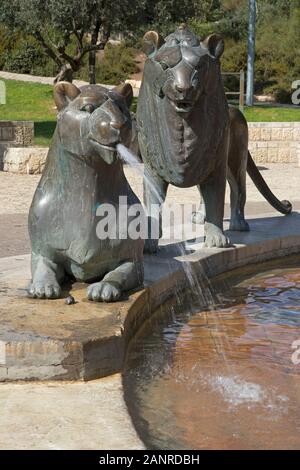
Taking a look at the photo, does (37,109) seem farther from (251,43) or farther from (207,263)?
(207,263)

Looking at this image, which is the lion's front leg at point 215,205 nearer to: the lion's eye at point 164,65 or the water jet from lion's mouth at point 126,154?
→ the lion's eye at point 164,65

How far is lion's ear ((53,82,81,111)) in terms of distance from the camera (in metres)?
3.85

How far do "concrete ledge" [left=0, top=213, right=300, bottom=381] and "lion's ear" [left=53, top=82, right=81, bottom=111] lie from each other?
37.8 inches

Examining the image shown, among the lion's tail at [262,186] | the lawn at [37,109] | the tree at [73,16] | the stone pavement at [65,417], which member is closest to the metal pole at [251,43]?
the lawn at [37,109]

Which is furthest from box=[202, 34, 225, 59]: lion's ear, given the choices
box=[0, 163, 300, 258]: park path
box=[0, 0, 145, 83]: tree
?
box=[0, 0, 145, 83]: tree

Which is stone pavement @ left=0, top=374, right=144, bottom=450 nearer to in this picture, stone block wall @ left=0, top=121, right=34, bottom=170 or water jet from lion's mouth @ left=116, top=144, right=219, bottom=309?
water jet from lion's mouth @ left=116, top=144, right=219, bottom=309

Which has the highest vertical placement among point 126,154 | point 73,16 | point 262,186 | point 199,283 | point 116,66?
point 126,154

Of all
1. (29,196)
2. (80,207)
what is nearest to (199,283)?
(80,207)

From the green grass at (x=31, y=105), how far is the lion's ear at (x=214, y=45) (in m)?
14.6

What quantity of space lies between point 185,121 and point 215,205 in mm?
801

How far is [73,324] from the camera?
3602 millimetres
